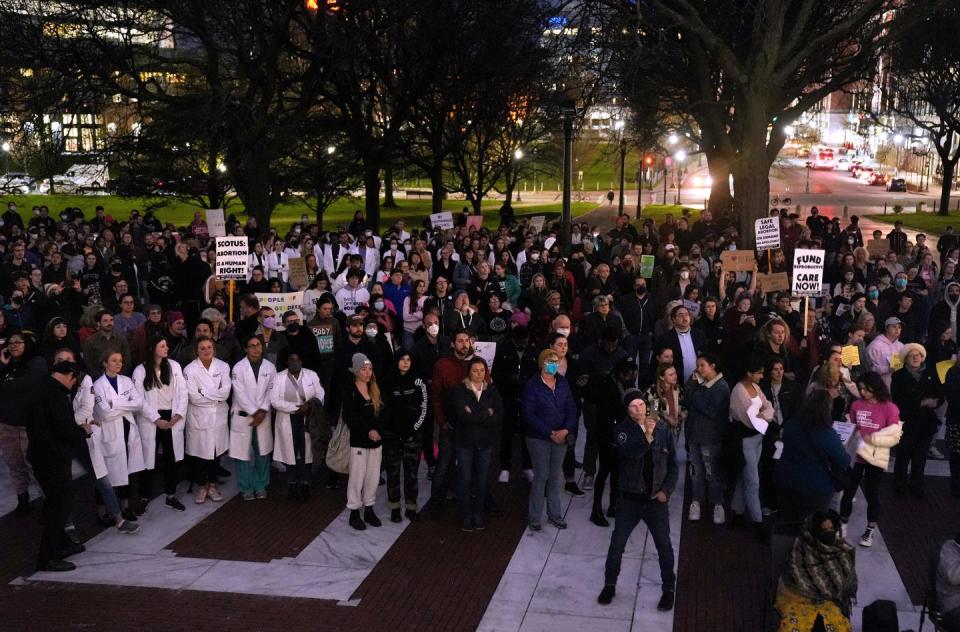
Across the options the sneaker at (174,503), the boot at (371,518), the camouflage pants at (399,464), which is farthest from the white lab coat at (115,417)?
the camouflage pants at (399,464)

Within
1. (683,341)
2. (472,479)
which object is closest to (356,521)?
(472,479)

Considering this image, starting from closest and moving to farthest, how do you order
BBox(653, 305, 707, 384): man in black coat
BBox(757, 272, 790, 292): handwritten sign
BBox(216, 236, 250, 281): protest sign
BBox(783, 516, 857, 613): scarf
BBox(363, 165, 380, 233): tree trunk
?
BBox(783, 516, 857, 613): scarf
BBox(653, 305, 707, 384): man in black coat
BBox(216, 236, 250, 281): protest sign
BBox(757, 272, 790, 292): handwritten sign
BBox(363, 165, 380, 233): tree trunk

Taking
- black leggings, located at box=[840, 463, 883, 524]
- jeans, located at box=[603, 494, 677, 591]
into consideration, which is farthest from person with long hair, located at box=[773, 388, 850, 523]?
black leggings, located at box=[840, 463, 883, 524]

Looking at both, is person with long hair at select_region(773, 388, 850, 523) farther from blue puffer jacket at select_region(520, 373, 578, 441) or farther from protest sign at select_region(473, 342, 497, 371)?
Result: protest sign at select_region(473, 342, 497, 371)

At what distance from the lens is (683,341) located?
11867mm

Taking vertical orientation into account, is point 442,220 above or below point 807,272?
above

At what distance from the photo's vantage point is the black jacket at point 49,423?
28.8ft

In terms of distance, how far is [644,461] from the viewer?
8.05 metres

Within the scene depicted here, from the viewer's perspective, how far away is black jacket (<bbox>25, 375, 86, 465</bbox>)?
877cm

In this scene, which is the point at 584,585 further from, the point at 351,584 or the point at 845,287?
the point at 845,287

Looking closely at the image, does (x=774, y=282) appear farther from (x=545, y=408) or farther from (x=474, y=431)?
(x=474, y=431)

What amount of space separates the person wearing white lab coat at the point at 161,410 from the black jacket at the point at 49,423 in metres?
1.18

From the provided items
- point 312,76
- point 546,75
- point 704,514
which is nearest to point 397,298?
point 704,514

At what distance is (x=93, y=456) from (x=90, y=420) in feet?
1.14
